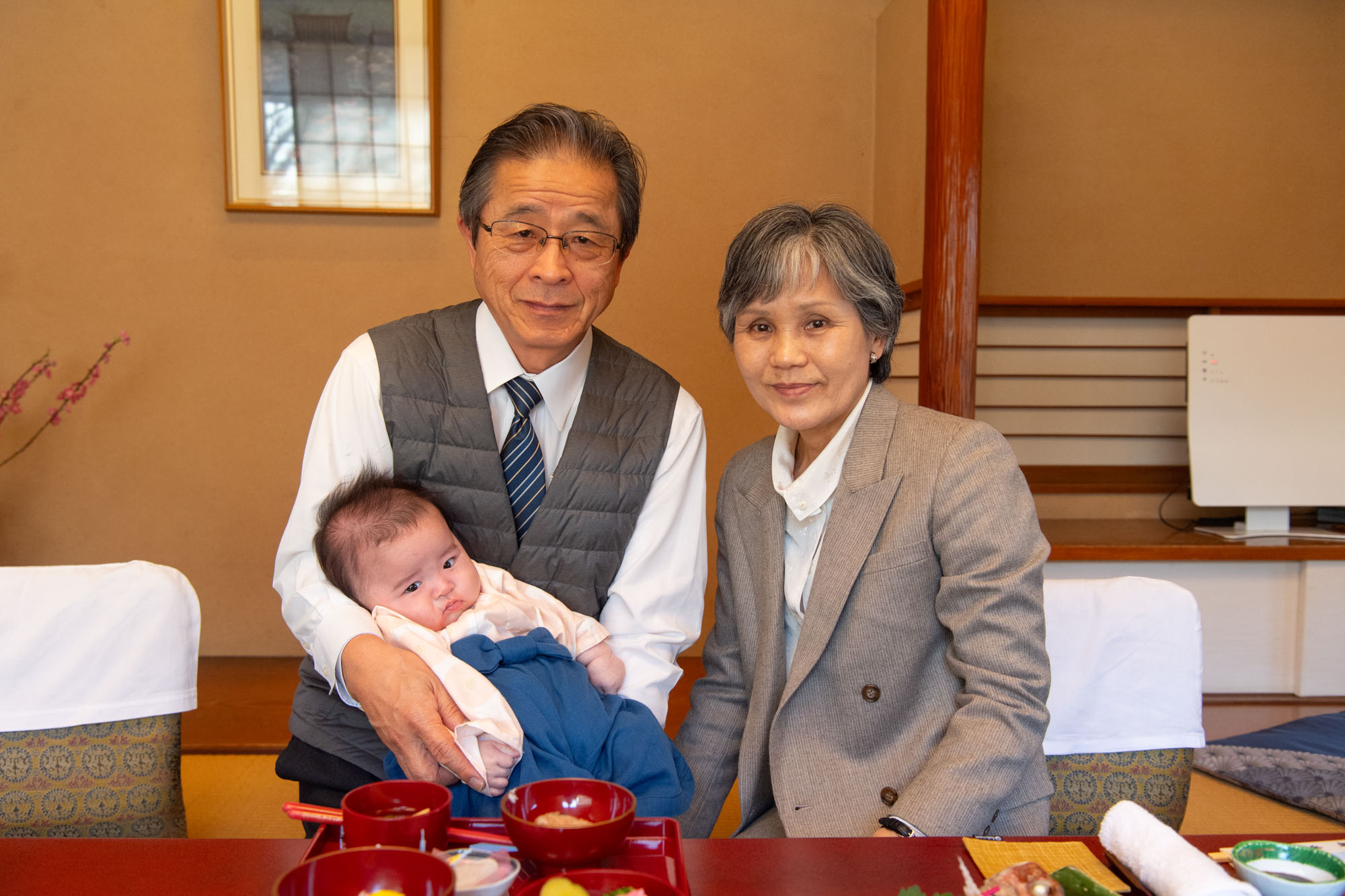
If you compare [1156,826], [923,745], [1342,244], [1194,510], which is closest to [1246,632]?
[1194,510]

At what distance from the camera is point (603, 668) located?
1516mm

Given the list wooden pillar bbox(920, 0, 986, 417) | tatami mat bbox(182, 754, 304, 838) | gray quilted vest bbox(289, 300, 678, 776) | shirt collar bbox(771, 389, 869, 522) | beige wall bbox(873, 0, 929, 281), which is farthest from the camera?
beige wall bbox(873, 0, 929, 281)

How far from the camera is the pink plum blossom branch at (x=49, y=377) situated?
3373mm

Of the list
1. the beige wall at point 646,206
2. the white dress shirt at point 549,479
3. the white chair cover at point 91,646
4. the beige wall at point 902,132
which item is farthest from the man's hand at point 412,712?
the beige wall at point 646,206

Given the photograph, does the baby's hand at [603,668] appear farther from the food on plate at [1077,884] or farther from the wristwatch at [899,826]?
the food on plate at [1077,884]

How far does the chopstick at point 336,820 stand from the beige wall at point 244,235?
9.26 feet

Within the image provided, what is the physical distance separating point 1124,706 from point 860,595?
1.35ft

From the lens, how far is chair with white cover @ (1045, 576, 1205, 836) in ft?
→ 4.50

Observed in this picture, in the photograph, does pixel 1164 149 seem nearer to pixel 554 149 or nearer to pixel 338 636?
pixel 554 149

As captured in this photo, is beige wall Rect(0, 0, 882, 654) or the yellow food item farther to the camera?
beige wall Rect(0, 0, 882, 654)

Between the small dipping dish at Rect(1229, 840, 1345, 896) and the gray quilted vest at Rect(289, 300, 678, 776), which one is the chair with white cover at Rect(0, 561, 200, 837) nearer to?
the gray quilted vest at Rect(289, 300, 678, 776)

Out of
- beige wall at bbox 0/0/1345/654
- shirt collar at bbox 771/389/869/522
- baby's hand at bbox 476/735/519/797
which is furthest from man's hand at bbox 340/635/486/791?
beige wall at bbox 0/0/1345/654

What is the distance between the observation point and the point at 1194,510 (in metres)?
3.52

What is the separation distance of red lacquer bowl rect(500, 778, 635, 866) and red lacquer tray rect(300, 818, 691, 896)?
1.1 inches
